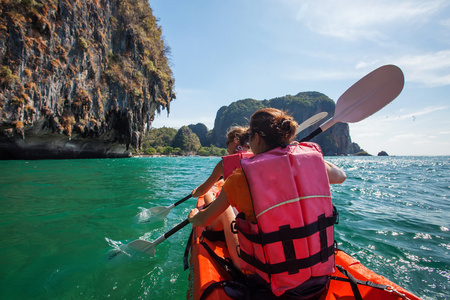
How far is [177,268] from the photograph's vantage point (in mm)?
2764

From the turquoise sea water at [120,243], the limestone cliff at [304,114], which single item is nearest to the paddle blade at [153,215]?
the turquoise sea water at [120,243]

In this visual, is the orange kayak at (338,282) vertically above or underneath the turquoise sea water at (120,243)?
above

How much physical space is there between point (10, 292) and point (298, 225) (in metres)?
3.01

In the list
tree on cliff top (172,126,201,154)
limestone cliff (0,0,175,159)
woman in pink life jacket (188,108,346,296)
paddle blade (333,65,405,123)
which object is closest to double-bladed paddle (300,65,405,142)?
paddle blade (333,65,405,123)

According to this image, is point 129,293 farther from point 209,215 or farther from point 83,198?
point 83,198

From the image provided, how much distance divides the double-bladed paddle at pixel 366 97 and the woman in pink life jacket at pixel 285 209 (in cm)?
147

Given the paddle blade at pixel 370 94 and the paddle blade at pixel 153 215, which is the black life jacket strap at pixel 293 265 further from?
the paddle blade at pixel 153 215

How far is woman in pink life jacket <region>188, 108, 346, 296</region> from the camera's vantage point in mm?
1223

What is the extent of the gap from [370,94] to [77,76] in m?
22.1

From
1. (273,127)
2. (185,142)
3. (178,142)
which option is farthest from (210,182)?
(178,142)

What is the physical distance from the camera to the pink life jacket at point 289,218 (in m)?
1.22

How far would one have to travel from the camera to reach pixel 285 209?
1225 mm

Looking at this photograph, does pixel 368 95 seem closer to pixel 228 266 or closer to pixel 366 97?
pixel 366 97

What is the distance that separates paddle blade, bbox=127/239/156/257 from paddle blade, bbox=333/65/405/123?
3.13 meters
